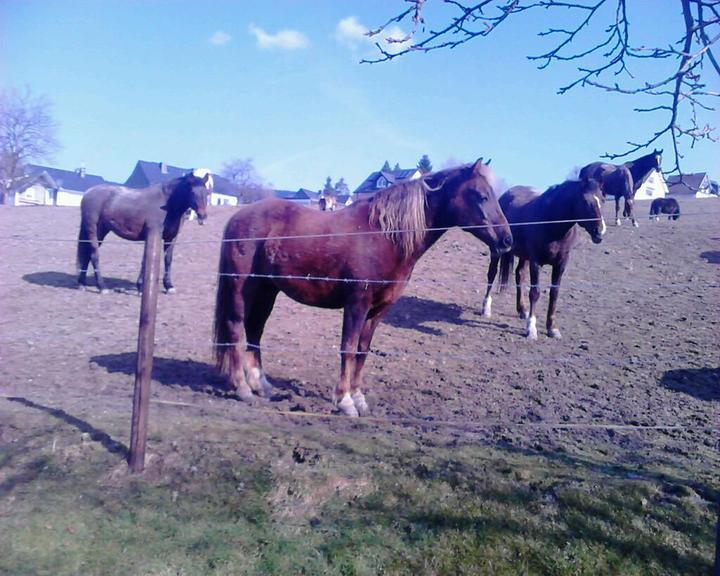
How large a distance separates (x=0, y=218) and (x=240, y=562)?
24.5m

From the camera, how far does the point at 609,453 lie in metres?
4.55

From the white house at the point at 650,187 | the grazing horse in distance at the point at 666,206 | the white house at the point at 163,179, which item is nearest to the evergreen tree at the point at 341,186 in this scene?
the white house at the point at 163,179

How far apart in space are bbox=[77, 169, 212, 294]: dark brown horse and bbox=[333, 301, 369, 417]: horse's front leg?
21.0 feet

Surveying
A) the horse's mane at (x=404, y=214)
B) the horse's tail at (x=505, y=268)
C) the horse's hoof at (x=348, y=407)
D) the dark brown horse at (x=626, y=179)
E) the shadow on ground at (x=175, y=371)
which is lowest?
the shadow on ground at (x=175, y=371)

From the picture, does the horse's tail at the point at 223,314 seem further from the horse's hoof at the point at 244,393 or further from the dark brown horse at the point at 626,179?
the dark brown horse at the point at 626,179

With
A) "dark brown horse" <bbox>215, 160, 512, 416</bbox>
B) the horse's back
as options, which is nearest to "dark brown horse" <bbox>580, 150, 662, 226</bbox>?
the horse's back

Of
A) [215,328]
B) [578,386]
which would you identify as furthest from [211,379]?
[578,386]

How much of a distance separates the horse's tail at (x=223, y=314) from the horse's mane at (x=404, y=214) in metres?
1.53

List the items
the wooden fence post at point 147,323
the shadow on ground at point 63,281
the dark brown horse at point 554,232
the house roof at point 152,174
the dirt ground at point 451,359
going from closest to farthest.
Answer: the wooden fence post at point 147,323 → the dirt ground at point 451,359 → the dark brown horse at point 554,232 → the shadow on ground at point 63,281 → the house roof at point 152,174

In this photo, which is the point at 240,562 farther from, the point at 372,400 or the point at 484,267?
the point at 484,267

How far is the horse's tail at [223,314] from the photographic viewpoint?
588 cm

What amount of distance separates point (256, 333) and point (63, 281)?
722 centimetres

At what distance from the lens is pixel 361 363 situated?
5.54 metres

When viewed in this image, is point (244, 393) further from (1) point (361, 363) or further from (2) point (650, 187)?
(2) point (650, 187)
